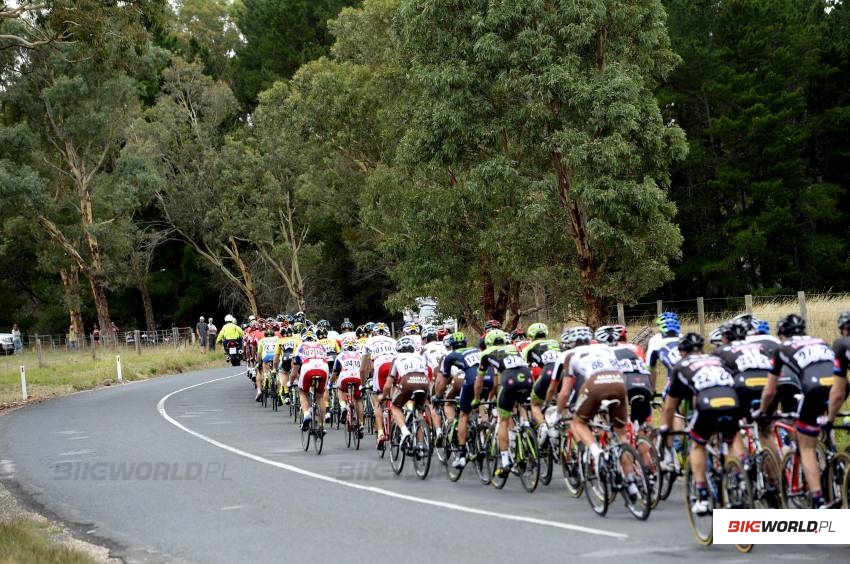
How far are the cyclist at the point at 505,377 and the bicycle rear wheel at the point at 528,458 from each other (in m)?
0.16

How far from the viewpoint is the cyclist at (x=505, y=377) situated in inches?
533

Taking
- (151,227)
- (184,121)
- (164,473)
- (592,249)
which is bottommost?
(164,473)

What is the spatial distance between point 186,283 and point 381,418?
6598cm

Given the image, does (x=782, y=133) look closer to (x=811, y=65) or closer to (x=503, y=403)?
(x=811, y=65)

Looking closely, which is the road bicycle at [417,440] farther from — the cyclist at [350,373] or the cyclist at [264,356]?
the cyclist at [264,356]

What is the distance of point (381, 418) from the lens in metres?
16.8

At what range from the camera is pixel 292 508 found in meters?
13.0

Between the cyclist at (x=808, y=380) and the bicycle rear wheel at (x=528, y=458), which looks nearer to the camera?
the cyclist at (x=808, y=380)

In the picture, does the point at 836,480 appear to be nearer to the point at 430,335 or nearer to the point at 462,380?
the point at 462,380

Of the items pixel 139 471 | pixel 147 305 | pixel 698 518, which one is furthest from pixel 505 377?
pixel 147 305

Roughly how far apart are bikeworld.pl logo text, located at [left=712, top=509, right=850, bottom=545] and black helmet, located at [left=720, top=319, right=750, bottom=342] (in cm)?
176

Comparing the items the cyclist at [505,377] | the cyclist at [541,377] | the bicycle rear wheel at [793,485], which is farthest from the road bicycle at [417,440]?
the bicycle rear wheel at [793,485]

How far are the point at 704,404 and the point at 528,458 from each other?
4.18 m

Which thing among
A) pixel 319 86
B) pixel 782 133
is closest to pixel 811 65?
pixel 782 133
